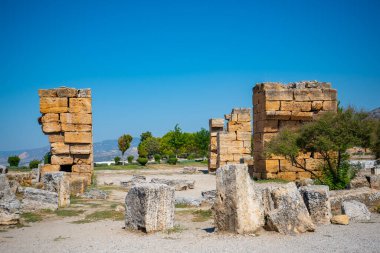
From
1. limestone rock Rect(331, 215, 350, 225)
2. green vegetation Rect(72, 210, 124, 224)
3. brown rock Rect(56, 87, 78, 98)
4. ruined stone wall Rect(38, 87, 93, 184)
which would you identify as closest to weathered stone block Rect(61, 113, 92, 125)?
ruined stone wall Rect(38, 87, 93, 184)

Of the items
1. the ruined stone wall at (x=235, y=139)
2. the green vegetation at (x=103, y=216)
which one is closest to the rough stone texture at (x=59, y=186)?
the green vegetation at (x=103, y=216)

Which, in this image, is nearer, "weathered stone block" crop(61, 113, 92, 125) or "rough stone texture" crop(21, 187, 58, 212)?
"rough stone texture" crop(21, 187, 58, 212)

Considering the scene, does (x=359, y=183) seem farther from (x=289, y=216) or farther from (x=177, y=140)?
(x=177, y=140)

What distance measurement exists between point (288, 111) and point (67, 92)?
8864mm

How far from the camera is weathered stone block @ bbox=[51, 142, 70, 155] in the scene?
15.6 m

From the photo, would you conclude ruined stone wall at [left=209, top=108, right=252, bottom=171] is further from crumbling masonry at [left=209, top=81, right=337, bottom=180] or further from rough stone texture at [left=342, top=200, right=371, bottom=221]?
rough stone texture at [left=342, top=200, right=371, bottom=221]

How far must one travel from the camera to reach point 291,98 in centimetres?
1578

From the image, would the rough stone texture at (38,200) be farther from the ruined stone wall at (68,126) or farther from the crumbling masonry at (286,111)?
the crumbling masonry at (286,111)

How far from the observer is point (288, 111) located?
15.8 meters

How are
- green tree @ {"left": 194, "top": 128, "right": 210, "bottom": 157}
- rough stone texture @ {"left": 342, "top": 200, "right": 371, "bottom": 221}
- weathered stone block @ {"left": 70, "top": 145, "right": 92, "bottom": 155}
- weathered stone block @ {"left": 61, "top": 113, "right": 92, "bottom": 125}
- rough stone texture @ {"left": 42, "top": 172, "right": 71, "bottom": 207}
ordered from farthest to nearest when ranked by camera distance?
1. green tree @ {"left": 194, "top": 128, "right": 210, "bottom": 157}
2. weathered stone block @ {"left": 70, "top": 145, "right": 92, "bottom": 155}
3. weathered stone block @ {"left": 61, "top": 113, "right": 92, "bottom": 125}
4. rough stone texture @ {"left": 42, "top": 172, "right": 71, "bottom": 207}
5. rough stone texture @ {"left": 342, "top": 200, "right": 371, "bottom": 221}

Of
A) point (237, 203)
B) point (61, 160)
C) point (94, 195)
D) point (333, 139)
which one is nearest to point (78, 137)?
point (61, 160)

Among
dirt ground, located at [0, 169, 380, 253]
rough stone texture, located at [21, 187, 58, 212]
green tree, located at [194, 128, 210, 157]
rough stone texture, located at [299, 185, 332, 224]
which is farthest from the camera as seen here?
green tree, located at [194, 128, 210, 157]

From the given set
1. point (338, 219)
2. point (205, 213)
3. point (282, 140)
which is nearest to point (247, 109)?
point (282, 140)

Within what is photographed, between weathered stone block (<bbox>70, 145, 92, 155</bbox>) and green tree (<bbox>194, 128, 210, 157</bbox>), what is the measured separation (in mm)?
39963
